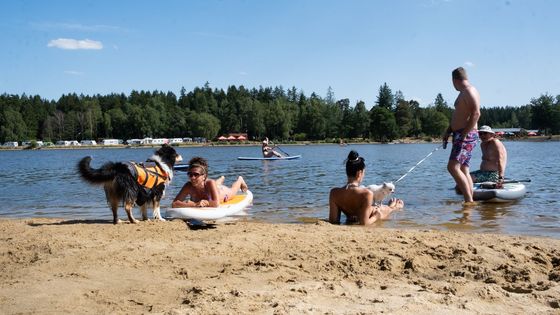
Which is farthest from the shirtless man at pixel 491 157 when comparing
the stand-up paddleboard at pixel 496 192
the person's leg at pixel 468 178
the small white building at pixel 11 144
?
the small white building at pixel 11 144

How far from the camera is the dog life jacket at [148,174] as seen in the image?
750 cm

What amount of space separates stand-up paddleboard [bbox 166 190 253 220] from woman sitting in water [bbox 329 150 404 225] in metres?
2.07

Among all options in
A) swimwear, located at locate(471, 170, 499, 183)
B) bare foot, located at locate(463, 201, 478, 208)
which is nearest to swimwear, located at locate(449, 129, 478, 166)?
bare foot, located at locate(463, 201, 478, 208)

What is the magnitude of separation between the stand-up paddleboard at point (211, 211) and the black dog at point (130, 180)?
13.7 inches

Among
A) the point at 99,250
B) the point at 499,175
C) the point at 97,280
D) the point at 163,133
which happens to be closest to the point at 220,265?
the point at 97,280

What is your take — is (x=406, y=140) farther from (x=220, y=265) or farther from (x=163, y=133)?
(x=220, y=265)

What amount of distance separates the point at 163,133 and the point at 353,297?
13364 cm

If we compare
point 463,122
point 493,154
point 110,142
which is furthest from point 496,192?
point 110,142

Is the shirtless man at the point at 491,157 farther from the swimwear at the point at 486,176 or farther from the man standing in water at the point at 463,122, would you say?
the man standing in water at the point at 463,122

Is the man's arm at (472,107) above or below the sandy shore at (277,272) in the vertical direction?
above

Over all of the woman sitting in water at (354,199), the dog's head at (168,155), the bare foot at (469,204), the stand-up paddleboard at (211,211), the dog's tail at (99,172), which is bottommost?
the bare foot at (469,204)

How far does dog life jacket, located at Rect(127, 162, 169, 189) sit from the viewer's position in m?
7.50

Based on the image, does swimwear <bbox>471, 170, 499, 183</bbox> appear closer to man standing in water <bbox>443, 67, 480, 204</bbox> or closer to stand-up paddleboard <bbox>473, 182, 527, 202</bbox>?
stand-up paddleboard <bbox>473, 182, 527, 202</bbox>

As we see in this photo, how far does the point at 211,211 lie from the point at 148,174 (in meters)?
1.41
